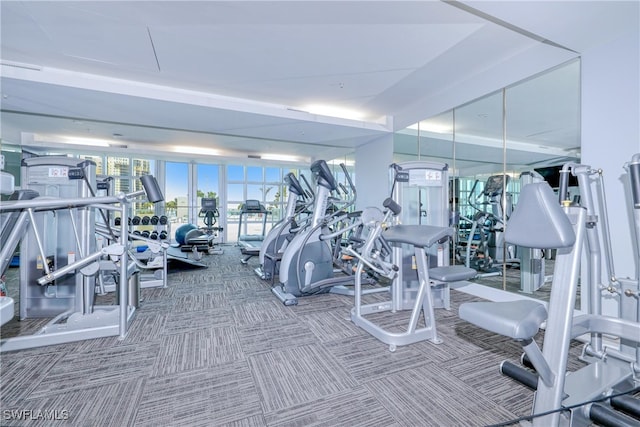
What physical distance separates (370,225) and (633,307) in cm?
195

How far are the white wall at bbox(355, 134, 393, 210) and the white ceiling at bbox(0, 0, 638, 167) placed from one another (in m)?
0.60

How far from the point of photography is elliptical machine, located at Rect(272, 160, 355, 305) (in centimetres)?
362

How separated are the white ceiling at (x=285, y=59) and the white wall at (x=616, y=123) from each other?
196 millimetres

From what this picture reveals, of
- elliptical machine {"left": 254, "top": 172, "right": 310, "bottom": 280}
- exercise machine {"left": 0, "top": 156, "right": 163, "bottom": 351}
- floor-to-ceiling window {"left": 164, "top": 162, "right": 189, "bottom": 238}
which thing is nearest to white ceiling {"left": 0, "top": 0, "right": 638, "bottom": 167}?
elliptical machine {"left": 254, "top": 172, "right": 310, "bottom": 280}

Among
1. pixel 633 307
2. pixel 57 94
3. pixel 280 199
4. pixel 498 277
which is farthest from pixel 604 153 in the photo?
pixel 280 199

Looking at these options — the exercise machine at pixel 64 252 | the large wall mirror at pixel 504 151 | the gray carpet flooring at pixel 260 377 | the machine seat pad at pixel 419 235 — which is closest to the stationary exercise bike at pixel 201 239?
the exercise machine at pixel 64 252

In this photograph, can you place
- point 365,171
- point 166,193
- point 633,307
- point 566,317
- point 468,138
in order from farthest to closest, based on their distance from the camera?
point 166,193, point 365,171, point 468,138, point 633,307, point 566,317

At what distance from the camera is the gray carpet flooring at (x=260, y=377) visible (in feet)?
5.33

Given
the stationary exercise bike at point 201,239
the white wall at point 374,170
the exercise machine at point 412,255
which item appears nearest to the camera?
the exercise machine at point 412,255

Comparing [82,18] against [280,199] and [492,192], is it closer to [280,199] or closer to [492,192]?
[492,192]

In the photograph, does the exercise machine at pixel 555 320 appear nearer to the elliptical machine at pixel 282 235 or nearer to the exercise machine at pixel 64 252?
the exercise machine at pixel 64 252

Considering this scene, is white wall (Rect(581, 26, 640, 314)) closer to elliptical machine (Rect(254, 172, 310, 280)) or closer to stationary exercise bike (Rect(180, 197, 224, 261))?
elliptical machine (Rect(254, 172, 310, 280))

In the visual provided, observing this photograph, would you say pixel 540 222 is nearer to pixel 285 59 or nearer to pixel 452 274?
pixel 452 274

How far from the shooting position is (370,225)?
2.83m
